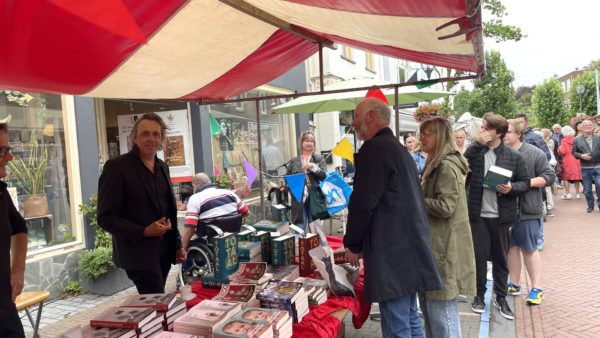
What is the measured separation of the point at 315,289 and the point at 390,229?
69 centimetres

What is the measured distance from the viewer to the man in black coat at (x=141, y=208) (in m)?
2.78

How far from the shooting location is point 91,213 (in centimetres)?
564

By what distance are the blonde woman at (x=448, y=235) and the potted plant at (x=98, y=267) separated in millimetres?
4236

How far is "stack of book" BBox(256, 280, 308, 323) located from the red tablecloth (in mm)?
61

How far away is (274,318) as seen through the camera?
7.19 feet

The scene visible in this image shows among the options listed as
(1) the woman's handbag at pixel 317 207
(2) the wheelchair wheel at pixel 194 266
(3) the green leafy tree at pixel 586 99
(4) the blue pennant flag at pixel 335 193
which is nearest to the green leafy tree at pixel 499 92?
(3) the green leafy tree at pixel 586 99

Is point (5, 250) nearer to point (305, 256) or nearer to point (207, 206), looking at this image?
point (305, 256)

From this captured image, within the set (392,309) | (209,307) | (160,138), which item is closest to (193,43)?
(160,138)

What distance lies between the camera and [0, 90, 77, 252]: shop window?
5.28 meters

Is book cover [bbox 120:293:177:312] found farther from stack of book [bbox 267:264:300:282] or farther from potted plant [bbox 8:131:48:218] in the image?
potted plant [bbox 8:131:48:218]

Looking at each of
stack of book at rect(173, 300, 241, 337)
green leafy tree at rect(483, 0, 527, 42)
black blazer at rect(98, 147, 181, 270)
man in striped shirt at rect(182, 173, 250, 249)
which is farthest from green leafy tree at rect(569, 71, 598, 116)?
stack of book at rect(173, 300, 241, 337)

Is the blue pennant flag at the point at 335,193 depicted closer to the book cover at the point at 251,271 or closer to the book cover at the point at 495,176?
the book cover at the point at 495,176

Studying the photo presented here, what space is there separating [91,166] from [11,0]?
442 centimetres

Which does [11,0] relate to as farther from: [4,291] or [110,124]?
[110,124]
